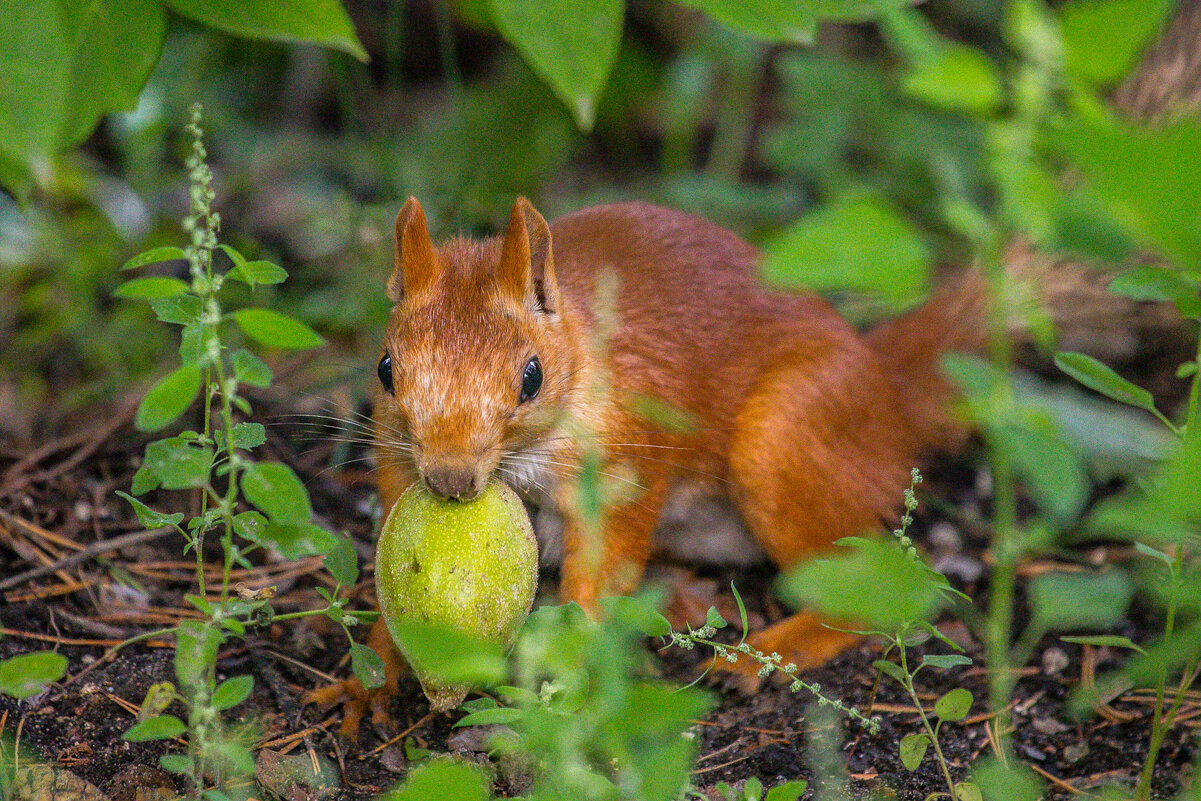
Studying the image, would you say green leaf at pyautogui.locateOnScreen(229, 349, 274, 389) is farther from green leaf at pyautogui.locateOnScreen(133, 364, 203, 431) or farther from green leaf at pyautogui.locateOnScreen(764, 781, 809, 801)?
green leaf at pyautogui.locateOnScreen(764, 781, 809, 801)

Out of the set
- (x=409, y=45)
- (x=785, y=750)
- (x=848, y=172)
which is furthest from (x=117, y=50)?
(x=409, y=45)

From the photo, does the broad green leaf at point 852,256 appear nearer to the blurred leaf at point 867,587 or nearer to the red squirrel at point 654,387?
the blurred leaf at point 867,587

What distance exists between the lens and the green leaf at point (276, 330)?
1.32 metres

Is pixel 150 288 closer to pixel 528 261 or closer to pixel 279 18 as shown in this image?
pixel 279 18

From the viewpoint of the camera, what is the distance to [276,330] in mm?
1328

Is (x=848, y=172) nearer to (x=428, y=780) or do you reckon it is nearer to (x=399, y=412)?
(x=399, y=412)

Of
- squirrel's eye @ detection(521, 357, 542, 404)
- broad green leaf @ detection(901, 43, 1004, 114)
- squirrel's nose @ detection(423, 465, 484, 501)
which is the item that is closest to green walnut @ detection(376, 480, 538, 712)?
squirrel's nose @ detection(423, 465, 484, 501)

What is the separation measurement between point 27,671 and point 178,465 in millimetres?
288

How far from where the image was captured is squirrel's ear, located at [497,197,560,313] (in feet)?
6.36

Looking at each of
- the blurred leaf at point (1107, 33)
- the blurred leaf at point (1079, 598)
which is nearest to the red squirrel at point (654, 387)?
the blurred leaf at point (1079, 598)

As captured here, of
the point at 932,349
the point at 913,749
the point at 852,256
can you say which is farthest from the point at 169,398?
the point at 932,349

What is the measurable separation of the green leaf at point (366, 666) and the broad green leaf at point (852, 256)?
3.17 ft

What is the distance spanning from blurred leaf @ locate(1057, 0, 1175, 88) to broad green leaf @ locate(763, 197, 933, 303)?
218 mm

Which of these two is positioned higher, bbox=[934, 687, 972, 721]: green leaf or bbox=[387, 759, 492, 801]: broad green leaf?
bbox=[387, 759, 492, 801]: broad green leaf
